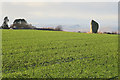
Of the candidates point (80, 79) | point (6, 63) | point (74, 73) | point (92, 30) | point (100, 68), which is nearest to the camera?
point (80, 79)

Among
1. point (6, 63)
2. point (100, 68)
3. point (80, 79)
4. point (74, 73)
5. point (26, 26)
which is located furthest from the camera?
point (26, 26)

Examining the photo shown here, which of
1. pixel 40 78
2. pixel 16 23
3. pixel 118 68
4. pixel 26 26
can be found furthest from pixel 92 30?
pixel 40 78

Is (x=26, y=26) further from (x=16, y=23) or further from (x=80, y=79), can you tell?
(x=80, y=79)

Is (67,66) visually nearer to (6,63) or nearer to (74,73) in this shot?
(74,73)

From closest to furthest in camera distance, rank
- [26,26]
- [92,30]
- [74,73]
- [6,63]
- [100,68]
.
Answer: [74,73] → [100,68] → [6,63] → [92,30] → [26,26]

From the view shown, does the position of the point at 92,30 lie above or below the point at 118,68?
above

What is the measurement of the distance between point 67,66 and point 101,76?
1.61 m

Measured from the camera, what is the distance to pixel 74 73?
537 centimetres

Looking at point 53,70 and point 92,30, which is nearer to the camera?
point 53,70

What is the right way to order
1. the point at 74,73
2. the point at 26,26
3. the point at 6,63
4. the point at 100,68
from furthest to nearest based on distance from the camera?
the point at 26,26, the point at 6,63, the point at 100,68, the point at 74,73

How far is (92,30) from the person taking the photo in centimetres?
3300

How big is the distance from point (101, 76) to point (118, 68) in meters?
1.55

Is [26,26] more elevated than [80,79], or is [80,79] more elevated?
[26,26]

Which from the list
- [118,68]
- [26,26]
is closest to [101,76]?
[118,68]
